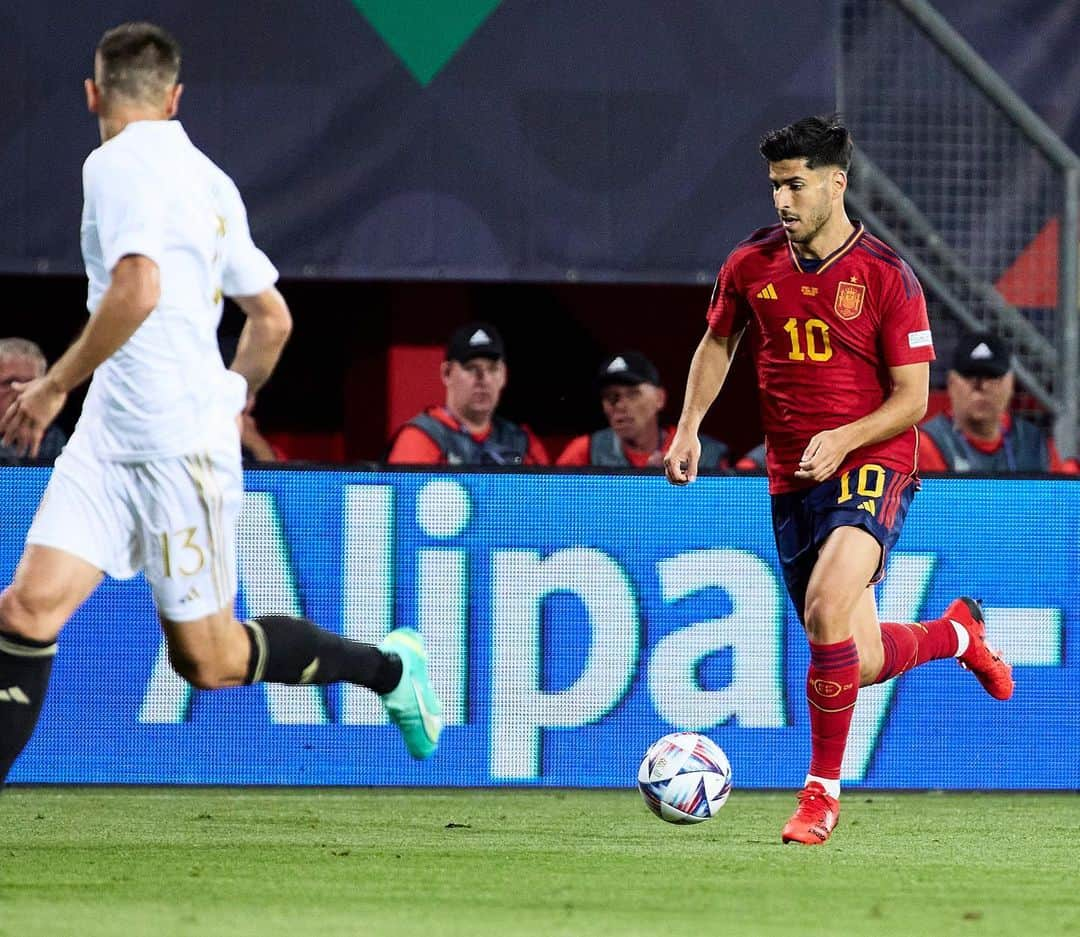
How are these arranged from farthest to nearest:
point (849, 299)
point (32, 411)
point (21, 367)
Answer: point (21, 367), point (849, 299), point (32, 411)

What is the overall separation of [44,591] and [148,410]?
0.53m

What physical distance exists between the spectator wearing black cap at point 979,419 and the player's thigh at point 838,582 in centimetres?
308

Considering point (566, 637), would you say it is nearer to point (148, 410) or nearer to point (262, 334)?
point (262, 334)

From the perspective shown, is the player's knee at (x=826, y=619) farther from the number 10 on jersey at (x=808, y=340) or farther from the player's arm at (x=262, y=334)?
the player's arm at (x=262, y=334)

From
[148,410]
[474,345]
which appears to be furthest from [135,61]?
[474,345]

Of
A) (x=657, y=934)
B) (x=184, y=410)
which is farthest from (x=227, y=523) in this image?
(x=657, y=934)

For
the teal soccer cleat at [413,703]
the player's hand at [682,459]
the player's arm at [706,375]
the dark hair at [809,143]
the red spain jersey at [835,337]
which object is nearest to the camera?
the teal soccer cleat at [413,703]

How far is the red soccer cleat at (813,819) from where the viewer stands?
6.78m

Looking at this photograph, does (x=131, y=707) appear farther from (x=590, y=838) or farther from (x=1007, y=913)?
(x=1007, y=913)

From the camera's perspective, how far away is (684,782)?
7043mm

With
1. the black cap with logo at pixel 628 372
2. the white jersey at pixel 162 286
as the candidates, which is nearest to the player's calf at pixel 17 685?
the white jersey at pixel 162 286

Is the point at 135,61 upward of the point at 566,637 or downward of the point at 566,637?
upward

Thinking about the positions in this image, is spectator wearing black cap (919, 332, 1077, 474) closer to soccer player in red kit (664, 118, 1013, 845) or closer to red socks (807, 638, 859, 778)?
soccer player in red kit (664, 118, 1013, 845)

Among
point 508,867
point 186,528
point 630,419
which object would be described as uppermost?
point 630,419
